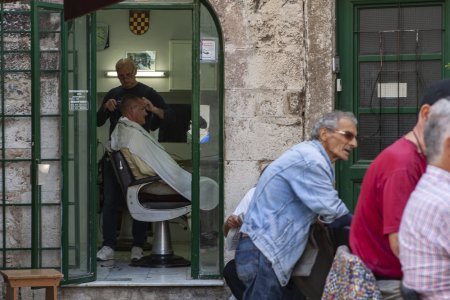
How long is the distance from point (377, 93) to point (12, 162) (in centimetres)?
306

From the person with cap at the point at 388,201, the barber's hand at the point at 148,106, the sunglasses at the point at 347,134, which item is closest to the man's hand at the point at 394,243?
the person with cap at the point at 388,201

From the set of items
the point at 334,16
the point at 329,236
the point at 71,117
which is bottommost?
the point at 329,236

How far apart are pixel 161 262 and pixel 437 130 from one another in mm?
6250

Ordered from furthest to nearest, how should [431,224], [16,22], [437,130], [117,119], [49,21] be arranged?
[117,119]
[16,22]
[49,21]
[437,130]
[431,224]

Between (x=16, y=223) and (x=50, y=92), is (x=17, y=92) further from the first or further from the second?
(x=16, y=223)

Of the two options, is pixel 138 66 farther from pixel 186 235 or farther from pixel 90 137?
pixel 90 137

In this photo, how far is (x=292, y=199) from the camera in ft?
23.0

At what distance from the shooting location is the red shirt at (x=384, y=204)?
5.01 m

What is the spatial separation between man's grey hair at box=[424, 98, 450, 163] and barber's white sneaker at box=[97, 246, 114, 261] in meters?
6.33

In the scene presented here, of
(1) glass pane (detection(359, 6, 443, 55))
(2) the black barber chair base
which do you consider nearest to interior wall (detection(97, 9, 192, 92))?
(2) the black barber chair base

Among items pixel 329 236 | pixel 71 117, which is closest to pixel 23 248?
pixel 71 117

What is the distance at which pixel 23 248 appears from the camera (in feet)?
32.2

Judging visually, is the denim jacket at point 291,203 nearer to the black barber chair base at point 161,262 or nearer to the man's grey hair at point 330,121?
the man's grey hair at point 330,121

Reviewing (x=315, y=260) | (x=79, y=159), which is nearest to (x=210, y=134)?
(x=79, y=159)
